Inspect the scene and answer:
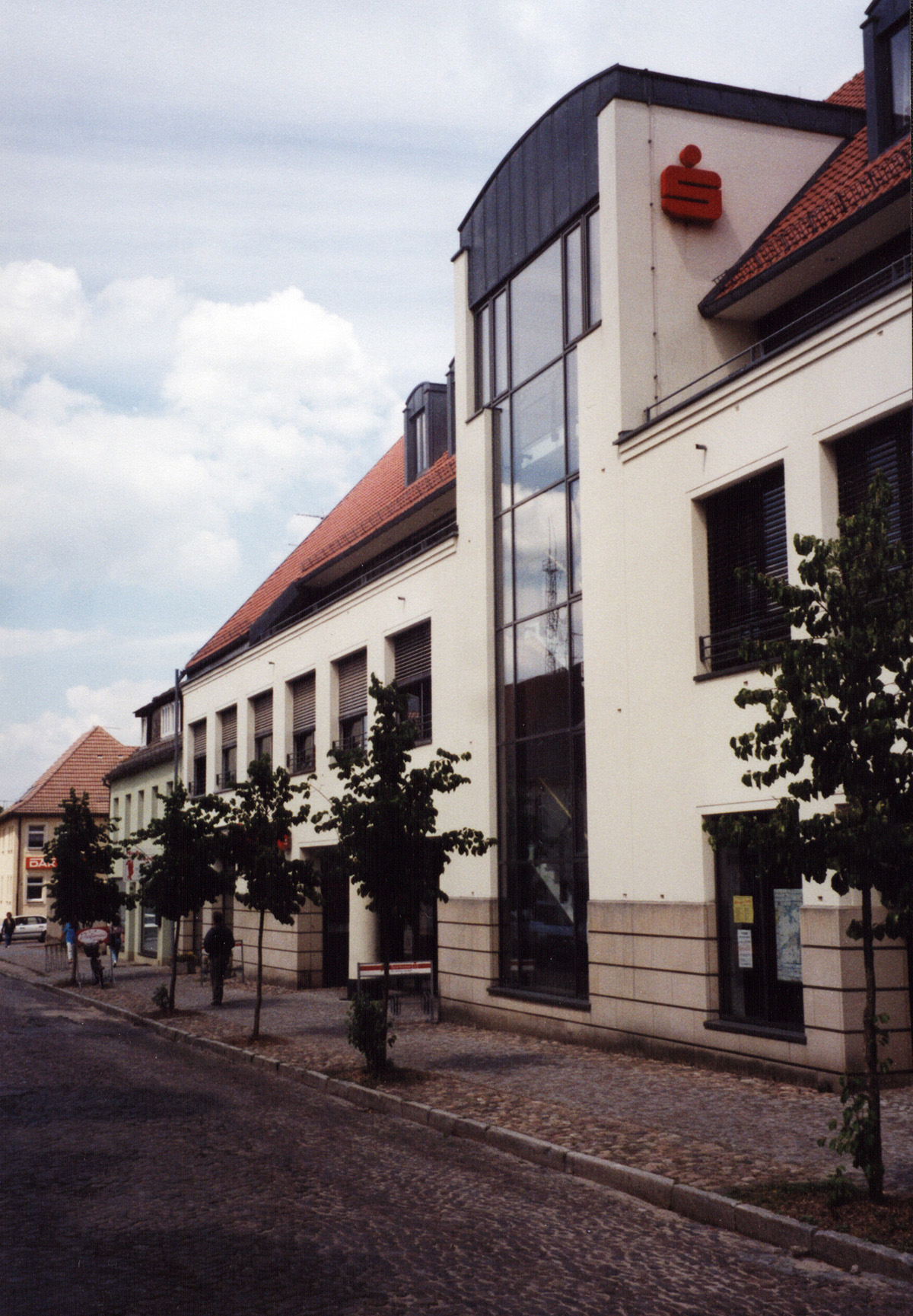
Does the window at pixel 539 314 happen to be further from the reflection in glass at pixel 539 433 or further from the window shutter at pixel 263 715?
the window shutter at pixel 263 715

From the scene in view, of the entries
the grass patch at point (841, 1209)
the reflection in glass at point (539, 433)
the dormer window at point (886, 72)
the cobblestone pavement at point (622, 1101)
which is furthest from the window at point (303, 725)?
the grass patch at point (841, 1209)

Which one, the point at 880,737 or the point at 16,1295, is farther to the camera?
the point at 880,737

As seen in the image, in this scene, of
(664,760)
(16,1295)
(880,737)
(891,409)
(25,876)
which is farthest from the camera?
(25,876)

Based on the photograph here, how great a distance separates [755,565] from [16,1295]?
11171 millimetres

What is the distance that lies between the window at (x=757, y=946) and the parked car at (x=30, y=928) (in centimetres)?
5950

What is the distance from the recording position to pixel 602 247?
18.1 meters

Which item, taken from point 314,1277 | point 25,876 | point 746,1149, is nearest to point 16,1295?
point 314,1277

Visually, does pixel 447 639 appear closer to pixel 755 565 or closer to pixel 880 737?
pixel 755 565

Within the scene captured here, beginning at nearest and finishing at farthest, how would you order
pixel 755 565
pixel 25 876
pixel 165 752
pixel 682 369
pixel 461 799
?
1. pixel 755 565
2. pixel 682 369
3. pixel 461 799
4. pixel 165 752
5. pixel 25 876

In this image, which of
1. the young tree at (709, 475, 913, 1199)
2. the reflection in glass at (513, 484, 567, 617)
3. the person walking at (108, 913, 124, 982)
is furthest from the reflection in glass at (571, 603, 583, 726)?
the person walking at (108, 913, 124, 982)

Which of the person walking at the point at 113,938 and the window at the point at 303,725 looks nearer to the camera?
the window at the point at 303,725

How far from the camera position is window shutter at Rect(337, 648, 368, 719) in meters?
26.8

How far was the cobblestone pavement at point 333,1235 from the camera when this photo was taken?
668 cm

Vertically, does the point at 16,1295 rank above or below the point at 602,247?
below
